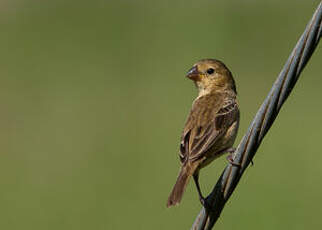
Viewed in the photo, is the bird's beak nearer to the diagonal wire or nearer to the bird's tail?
the bird's tail

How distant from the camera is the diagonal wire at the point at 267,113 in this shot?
3.45 metres

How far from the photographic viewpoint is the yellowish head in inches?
263

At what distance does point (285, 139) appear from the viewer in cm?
1142

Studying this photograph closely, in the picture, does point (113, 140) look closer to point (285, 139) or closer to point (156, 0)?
point (285, 139)

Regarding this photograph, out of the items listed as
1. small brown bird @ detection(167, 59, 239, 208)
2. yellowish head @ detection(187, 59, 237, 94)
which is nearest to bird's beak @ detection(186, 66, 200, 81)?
yellowish head @ detection(187, 59, 237, 94)

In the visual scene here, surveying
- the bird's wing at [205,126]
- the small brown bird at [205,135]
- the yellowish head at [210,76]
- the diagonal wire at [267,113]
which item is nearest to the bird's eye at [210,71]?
the yellowish head at [210,76]

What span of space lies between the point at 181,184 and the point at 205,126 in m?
0.65

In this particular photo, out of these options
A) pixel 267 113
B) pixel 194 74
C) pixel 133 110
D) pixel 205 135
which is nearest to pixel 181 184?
pixel 205 135

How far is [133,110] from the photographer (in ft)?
44.8

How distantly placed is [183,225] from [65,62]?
7321 millimetres

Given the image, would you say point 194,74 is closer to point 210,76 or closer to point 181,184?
point 210,76

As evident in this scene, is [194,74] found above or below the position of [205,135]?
above

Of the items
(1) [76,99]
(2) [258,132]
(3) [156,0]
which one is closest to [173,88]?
(1) [76,99]

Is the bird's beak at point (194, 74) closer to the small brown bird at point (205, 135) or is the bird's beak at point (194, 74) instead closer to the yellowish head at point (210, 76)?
the yellowish head at point (210, 76)
